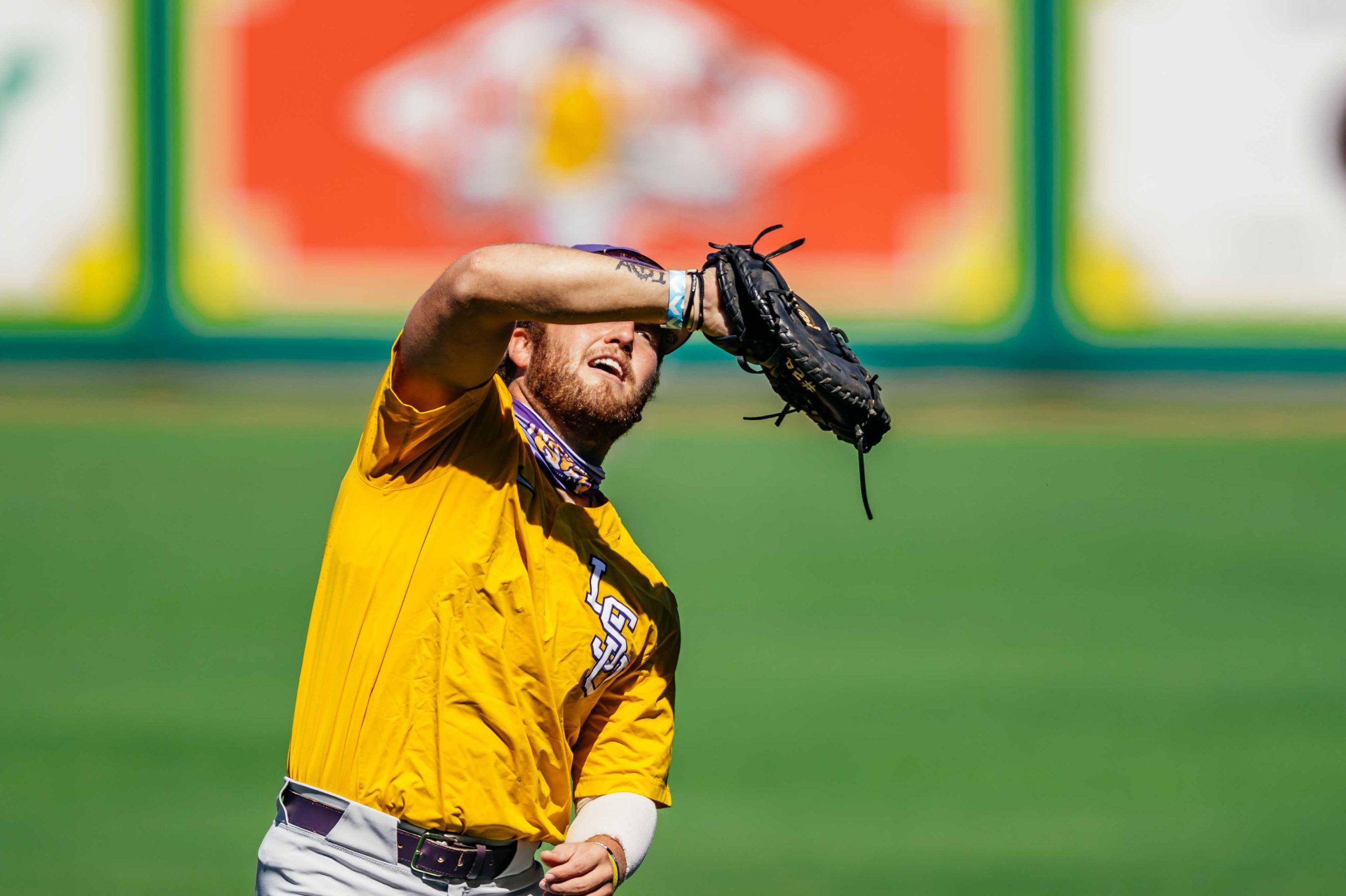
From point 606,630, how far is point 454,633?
0.37 metres

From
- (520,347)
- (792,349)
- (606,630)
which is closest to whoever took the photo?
(792,349)

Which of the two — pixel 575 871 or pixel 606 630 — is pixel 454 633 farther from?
pixel 575 871

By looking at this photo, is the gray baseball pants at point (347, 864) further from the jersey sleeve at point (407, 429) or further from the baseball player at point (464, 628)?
the jersey sleeve at point (407, 429)

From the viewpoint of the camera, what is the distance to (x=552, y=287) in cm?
244

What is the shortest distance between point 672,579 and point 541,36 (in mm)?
4331

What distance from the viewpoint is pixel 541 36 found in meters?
10.4

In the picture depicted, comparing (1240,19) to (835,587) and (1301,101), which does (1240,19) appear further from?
(835,587)

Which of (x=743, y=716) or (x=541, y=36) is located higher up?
(x=541, y=36)

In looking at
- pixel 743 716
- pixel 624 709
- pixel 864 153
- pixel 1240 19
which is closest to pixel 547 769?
pixel 624 709

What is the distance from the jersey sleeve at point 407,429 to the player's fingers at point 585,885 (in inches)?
32.4

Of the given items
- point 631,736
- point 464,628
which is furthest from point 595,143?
point 464,628

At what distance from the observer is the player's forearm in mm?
2445

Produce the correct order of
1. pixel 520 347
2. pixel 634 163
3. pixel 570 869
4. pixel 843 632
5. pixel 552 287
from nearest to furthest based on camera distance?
pixel 552 287 → pixel 570 869 → pixel 520 347 → pixel 843 632 → pixel 634 163

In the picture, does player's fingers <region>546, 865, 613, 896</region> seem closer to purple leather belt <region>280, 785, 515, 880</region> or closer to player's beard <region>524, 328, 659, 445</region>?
purple leather belt <region>280, 785, 515, 880</region>
